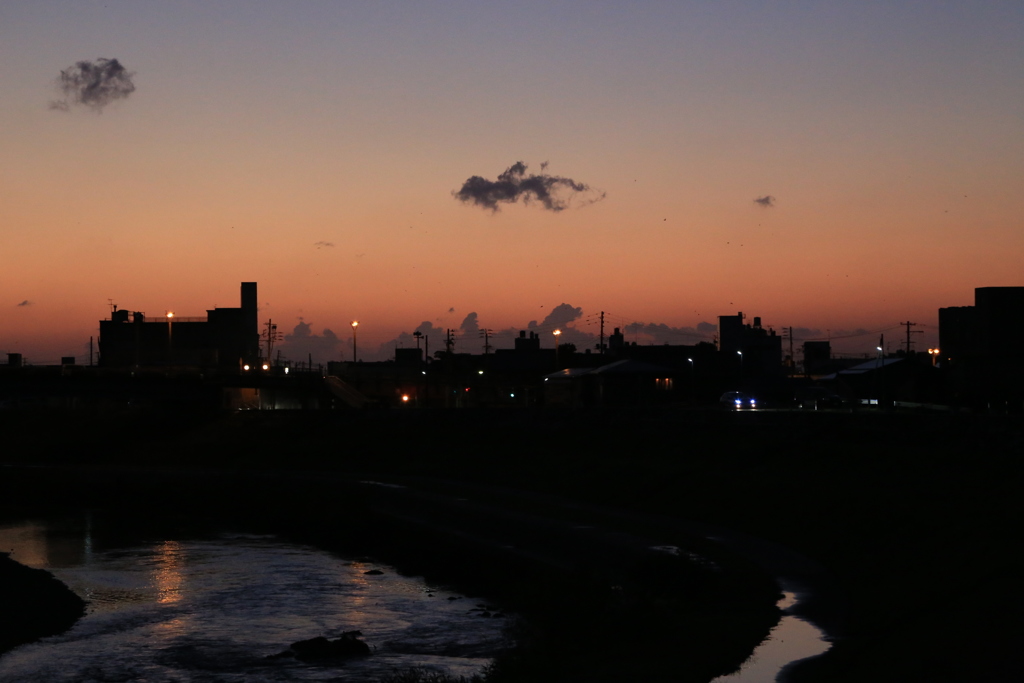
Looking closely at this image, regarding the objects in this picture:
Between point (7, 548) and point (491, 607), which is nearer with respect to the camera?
point (491, 607)

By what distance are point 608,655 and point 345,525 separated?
37.6m

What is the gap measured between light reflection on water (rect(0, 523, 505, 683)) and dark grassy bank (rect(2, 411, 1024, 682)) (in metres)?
2.62

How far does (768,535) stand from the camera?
3656 cm

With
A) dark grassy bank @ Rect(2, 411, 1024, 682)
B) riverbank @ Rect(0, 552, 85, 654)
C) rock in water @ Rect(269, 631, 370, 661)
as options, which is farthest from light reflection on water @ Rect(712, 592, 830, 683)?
riverbank @ Rect(0, 552, 85, 654)

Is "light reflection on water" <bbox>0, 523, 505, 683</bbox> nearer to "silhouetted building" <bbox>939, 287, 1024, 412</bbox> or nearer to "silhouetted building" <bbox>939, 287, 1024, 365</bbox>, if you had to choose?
"silhouetted building" <bbox>939, 287, 1024, 412</bbox>

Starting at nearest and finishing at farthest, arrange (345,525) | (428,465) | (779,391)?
(345,525), (428,465), (779,391)

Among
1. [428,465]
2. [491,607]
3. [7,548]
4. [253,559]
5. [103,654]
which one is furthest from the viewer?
[428,465]

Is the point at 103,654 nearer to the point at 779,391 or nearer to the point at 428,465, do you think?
the point at 428,465

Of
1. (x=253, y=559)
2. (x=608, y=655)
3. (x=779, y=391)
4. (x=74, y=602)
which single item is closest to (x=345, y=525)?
(x=253, y=559)

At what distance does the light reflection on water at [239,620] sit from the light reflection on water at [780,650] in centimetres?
748

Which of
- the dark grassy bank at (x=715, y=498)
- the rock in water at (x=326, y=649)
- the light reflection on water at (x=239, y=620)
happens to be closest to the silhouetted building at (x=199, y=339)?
the dark grassy bank at (x=715, y=498)

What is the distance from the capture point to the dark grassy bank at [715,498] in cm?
2092

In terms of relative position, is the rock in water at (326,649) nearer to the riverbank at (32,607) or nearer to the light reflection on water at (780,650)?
the riverbank at (32,607)

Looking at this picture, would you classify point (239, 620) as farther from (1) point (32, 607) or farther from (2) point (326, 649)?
(1) point (32, 607)
